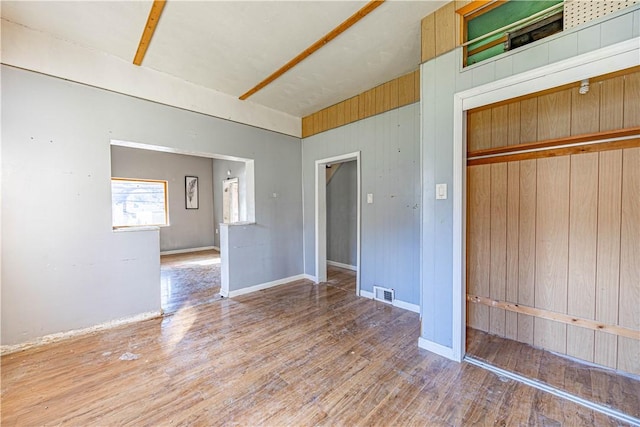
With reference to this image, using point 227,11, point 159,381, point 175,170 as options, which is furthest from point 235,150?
point 175,170

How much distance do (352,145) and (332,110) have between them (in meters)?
0.69

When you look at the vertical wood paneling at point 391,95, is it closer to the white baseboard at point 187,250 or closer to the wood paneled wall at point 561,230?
the wood paneled wall at point 561,230

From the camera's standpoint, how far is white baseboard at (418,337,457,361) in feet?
6.87

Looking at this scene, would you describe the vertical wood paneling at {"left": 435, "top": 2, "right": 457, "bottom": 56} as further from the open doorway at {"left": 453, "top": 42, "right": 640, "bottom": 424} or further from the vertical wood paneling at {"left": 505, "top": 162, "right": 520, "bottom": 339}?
the vertical wood paneling at {"left": 505, "top": 162, "right": 520, "bottom": 339}

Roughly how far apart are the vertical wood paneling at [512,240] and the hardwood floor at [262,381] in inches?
28.1

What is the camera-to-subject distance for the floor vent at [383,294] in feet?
10.7

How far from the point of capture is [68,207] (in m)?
2.43

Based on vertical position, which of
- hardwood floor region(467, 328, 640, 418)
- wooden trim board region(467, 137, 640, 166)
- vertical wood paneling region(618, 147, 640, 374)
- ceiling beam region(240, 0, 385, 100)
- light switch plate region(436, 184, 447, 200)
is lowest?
hardwood floor region(467, 328, 640, 418)

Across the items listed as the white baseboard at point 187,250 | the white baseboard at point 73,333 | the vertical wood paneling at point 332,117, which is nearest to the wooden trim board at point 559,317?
the vertical wood paneling at point 332,117

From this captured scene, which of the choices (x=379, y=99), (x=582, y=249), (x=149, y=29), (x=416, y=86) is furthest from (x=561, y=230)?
(x=149, y=29)

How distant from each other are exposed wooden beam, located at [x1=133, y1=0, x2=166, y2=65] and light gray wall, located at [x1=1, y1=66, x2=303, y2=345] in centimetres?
46

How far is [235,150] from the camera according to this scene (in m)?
3.60

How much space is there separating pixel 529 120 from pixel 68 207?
4311mm

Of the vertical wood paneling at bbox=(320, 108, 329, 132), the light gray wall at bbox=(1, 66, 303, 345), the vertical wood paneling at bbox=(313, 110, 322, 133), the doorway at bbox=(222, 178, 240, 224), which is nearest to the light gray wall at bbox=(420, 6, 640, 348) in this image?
the vertical wood paneling at bbox=(320, 108, 329, 132)
